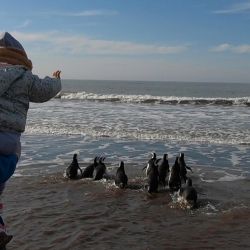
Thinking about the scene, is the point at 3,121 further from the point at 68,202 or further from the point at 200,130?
the point at 200,130

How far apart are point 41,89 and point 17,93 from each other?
0.19 meters

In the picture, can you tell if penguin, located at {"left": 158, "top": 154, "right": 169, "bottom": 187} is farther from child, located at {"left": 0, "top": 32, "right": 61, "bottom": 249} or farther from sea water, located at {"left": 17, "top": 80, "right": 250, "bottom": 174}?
child, located at {"left": 0, "top": 32, "right": 61, "bottom": 249}

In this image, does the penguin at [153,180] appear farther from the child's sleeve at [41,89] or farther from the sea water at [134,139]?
the child's sleeve at [41,89]

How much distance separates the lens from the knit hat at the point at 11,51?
341cm

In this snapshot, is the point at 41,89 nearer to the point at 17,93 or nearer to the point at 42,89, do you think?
the point at 42,89

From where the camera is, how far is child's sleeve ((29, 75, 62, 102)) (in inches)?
137

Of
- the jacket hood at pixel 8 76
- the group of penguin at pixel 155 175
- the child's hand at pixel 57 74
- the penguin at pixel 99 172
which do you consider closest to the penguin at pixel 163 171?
the group of penguin at pixel 155 175

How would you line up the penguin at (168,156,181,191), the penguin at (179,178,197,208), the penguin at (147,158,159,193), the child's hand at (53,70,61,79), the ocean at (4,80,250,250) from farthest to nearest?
the penguin at (168,156,181,191) < the penguin at (147,158,159,193) < the penguin at (179,178,197,208) < the ocean at (4,80,250,250) < the child's hand at (53,70,61,79)

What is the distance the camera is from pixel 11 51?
3.45 metres

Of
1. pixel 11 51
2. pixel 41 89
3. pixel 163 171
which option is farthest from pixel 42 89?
pixel 163 171

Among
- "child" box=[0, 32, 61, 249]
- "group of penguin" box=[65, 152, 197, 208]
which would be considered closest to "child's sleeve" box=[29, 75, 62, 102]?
"child" box=[0, 32, 61, 249]

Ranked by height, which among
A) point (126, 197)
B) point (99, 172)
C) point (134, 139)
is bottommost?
point (126, 197)

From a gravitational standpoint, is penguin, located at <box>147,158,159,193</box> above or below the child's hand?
below

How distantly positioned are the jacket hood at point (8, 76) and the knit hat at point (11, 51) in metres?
0.10
